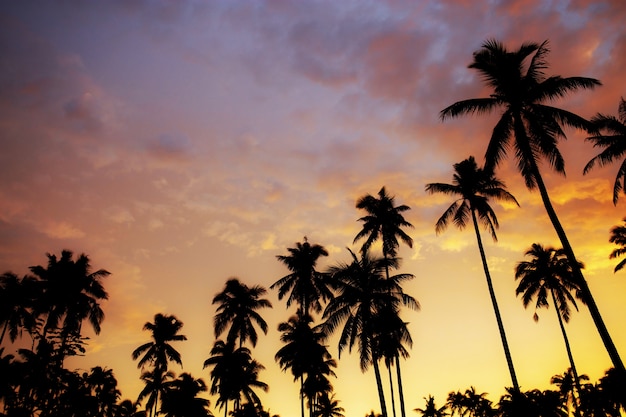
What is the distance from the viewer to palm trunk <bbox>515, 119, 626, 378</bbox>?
15938 millimetres

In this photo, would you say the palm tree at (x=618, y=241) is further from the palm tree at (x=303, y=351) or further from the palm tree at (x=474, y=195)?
the palm tree at (x=303, y=351)

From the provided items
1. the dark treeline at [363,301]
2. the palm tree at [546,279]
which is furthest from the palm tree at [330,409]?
the palm tree at [546,279]

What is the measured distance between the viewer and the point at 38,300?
1483 inches

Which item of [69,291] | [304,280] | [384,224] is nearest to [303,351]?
[304,280]

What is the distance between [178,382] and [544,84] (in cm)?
4389

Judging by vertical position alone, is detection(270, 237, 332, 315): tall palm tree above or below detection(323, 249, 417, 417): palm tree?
above

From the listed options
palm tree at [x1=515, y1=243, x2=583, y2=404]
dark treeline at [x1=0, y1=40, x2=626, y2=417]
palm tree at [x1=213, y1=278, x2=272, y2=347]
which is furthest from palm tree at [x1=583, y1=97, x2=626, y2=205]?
palm tree at [x1=213, y1=278, x2=272, y2=347]

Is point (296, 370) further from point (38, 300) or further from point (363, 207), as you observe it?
point (38, 300)

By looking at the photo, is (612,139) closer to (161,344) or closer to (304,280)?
(304,280)

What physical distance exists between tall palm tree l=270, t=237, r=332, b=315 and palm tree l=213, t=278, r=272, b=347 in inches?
246

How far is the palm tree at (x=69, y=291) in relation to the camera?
3812 cm

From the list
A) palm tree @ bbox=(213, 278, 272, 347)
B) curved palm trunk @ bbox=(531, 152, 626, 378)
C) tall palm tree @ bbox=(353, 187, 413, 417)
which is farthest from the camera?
palm tree @ bbox=(213, 278, 272, 347)

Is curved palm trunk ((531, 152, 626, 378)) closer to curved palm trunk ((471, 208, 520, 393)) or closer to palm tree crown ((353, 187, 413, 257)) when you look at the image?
curved palm trunk ((471, 208, 520, 393))

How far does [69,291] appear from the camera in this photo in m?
38.9
